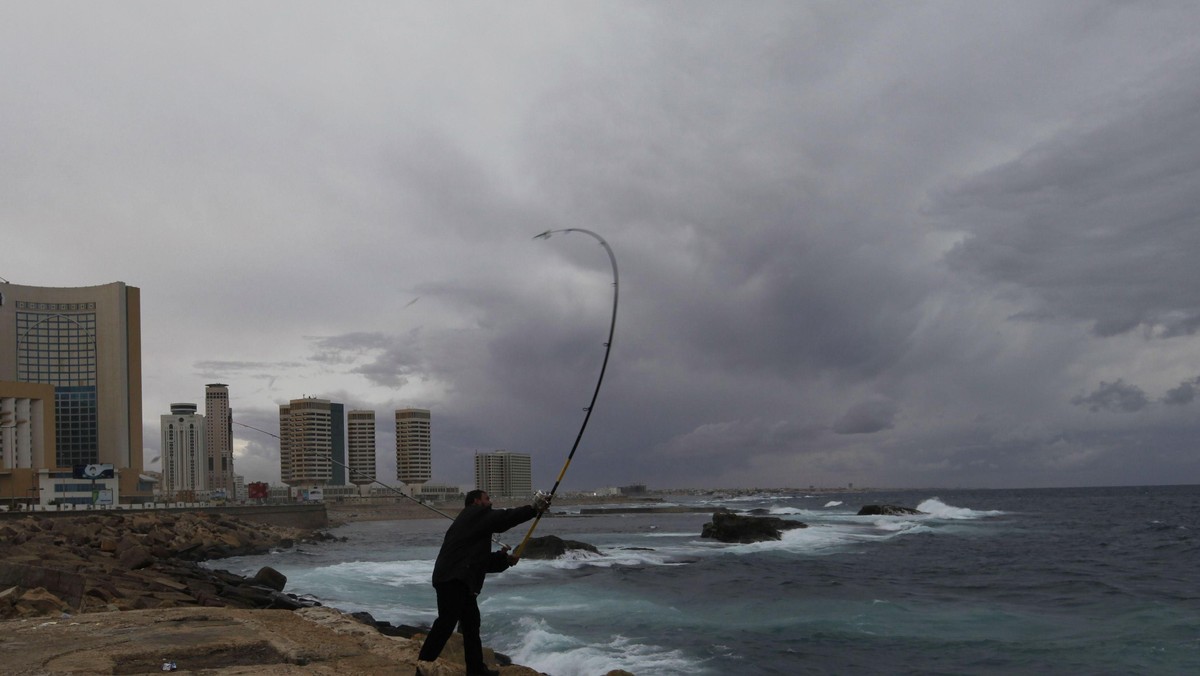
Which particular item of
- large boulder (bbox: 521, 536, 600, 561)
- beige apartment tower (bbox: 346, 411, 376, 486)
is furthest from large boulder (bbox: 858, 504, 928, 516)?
beige apartment tower (bbox: 346, 411, 376, 486)

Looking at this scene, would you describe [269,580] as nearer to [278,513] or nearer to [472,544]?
[472,544]

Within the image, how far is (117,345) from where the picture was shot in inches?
3342

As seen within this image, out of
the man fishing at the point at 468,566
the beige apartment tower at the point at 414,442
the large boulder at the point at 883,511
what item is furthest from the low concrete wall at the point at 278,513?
the man fishing at the point at 468,566

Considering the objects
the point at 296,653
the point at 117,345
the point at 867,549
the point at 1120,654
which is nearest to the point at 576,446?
the point at 296,653

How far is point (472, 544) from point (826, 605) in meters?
14.4

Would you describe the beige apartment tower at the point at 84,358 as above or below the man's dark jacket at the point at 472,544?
above

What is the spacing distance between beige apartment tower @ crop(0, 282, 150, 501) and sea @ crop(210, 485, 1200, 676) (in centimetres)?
5697

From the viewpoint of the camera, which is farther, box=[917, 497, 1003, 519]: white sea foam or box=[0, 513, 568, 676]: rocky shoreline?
box=[917, 497, 1003, 519]: white sea foam

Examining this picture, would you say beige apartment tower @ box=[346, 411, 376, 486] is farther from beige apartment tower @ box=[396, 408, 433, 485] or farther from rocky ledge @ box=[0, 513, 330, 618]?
rocky ledge @ box=[0, 513, 330, 618]

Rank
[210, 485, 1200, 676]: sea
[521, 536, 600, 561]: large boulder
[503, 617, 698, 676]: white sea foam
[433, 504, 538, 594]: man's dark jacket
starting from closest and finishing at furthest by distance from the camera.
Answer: [433, 504, 538, 594]: man's dark jacket → [503, 617, 698, 676]: white sea foam → [210, 485, 1200, 676]: sea → [521, 536, 600, 561]: large boulder

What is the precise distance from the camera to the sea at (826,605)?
14008 mm

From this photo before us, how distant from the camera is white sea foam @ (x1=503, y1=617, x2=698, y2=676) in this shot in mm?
13203

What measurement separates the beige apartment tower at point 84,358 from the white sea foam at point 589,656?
3161 inches

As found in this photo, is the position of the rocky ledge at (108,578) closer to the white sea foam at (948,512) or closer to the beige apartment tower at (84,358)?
the white sea foam at (948,512)
